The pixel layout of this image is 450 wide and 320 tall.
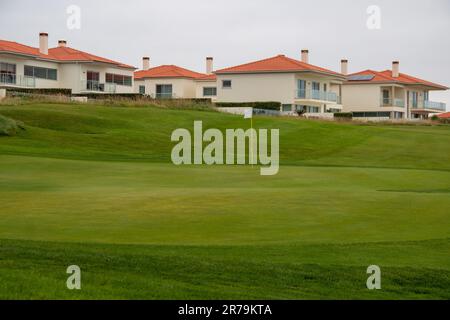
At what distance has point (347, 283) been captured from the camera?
A: 1189 cm

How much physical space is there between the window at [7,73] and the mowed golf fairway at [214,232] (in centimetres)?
4529

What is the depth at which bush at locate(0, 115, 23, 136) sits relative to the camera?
1591 inches

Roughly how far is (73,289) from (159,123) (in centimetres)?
4334

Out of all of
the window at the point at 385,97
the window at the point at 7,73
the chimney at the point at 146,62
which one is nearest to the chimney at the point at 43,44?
the window at the point at 7,73

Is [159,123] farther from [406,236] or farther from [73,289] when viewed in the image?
[73,289]

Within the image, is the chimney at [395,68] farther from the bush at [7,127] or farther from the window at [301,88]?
the bush at [7,127]

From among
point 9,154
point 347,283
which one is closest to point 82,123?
point 9,154

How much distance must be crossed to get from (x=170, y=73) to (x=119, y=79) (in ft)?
32.0

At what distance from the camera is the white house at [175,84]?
97.4 m

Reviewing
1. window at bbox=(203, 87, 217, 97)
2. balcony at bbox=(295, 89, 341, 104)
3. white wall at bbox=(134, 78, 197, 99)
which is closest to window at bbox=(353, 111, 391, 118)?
balcony at bbox=(295, 89, 341, 104)

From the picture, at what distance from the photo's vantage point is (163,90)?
98.3 metres

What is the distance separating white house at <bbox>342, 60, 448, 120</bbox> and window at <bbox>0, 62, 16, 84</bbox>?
42.4 m
